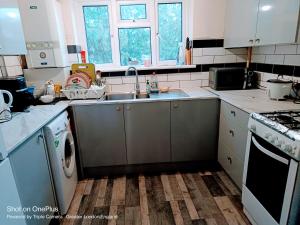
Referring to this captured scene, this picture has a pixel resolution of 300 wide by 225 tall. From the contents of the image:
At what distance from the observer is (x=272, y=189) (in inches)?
51.2

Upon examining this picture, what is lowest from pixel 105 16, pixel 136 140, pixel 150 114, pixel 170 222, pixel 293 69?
pixel 170 222

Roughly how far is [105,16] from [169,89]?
122 cm

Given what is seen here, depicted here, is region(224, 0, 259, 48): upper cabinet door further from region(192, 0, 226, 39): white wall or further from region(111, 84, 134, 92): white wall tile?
region(111, 84, 134, 92): white wall tile

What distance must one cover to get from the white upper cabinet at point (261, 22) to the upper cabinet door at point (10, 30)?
2035 millimetres

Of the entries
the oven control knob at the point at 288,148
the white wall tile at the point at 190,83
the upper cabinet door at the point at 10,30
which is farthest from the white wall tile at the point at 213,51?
the upper cabinet door at the point at 10,30

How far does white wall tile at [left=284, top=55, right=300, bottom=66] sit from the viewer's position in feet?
6.17

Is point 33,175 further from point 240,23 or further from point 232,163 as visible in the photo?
point 240,23

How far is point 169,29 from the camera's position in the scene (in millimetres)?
2697

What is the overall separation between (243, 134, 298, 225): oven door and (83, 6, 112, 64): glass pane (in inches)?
80.3

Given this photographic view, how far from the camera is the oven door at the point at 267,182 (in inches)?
46.5

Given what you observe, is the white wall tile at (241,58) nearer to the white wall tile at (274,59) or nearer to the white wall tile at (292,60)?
the white wall tile at (274,59)

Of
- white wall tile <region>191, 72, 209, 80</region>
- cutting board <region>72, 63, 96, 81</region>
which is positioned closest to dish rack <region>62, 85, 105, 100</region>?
cutting board <region>72, 63, 96, 81</region>

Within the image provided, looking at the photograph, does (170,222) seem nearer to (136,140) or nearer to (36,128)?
(136,140)

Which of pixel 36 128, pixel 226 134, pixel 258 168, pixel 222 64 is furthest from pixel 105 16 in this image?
pixel 258 168
